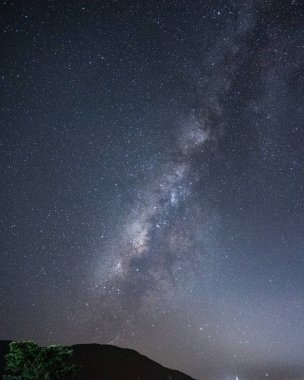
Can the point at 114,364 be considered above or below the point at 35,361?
above

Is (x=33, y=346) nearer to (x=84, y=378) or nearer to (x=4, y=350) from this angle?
(x=84, y=378)

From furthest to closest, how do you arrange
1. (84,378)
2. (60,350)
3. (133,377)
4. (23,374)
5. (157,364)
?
1. (157,364)
2. (133,377)
3. (84,378)
4. (60,350)
5. (23,374)

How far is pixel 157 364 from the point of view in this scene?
5837 inches

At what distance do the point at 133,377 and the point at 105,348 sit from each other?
1108 inches

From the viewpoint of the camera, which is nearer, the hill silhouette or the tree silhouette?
the tree silhouette

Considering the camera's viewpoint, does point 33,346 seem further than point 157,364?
No

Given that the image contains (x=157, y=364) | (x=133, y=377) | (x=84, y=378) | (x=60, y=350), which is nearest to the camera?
(x=60, y=350)

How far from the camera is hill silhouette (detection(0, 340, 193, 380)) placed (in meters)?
121

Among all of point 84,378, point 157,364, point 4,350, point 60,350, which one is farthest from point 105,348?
point 60,350

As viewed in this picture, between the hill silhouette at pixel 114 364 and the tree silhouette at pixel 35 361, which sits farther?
the hill silhouette at pixel 114 364

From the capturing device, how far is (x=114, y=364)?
438 feet

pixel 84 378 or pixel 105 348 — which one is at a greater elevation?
pixel 105 348

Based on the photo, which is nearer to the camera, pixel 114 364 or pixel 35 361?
pixel 35 361

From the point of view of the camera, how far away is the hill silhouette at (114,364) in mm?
121188
